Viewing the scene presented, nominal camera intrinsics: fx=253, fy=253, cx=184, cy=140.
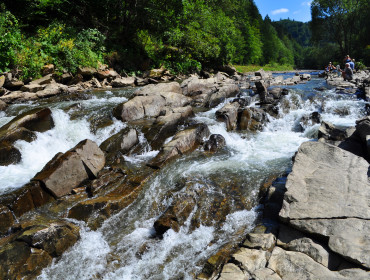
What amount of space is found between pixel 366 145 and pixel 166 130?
6.42 meters

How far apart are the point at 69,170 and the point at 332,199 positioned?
621 cm

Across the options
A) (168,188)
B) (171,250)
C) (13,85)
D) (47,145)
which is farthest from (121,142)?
(13,85)

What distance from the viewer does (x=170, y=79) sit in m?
22.8

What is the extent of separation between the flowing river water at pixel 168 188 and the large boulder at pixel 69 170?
1.06 m

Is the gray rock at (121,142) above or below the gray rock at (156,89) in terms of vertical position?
below

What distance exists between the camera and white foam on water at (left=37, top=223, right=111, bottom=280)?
441cm

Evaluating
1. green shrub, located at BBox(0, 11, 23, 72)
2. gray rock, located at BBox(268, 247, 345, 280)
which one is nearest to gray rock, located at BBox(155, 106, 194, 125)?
gray rock, located at BBox(268, 247, 345, 280)

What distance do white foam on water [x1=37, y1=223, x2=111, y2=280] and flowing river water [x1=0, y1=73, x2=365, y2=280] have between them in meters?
0.02

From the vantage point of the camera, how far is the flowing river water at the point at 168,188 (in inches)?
180

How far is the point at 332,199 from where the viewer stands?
15.8ft

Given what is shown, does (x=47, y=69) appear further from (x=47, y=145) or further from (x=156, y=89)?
(x=47, y=145)

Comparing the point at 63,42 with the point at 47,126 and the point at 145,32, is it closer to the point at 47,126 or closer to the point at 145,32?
the point at 145,32

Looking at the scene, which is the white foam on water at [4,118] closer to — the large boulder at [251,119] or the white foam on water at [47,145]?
the white foam on water at [47,145]

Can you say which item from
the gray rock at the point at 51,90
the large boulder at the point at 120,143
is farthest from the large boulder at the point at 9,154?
the gray rock at the point at 51,90
